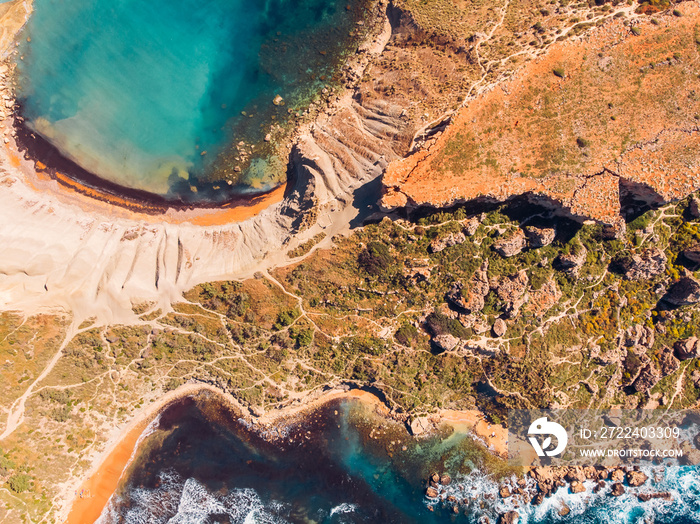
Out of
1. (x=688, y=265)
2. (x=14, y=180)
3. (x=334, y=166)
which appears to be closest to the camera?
(x=688, y=265)

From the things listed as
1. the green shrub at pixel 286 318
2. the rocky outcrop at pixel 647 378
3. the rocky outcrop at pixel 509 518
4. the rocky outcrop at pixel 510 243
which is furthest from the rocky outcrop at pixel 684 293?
the green shrub at pixel 286 318

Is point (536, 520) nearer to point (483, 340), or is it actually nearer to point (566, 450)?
point (566, 450)

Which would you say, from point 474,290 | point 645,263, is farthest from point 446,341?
point 645,263

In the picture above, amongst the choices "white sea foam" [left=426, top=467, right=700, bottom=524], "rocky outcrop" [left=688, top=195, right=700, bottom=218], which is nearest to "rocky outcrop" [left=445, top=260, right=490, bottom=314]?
"rocky outcrop" [left=688, top=195, right=700, bottom=218]

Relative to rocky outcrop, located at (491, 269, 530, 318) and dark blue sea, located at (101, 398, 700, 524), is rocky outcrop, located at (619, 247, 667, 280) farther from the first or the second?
dark blue sea, located at (101, 398, 700, 524)

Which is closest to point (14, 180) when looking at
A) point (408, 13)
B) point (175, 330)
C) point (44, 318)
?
point (44, 318)

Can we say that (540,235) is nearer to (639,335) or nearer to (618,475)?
(639,335)
